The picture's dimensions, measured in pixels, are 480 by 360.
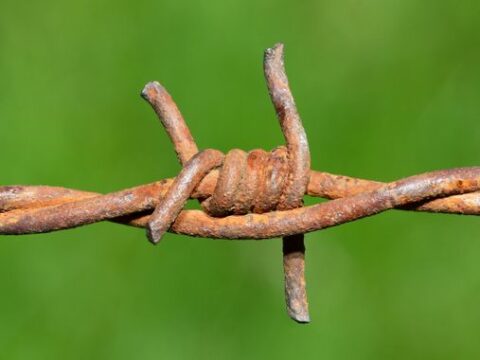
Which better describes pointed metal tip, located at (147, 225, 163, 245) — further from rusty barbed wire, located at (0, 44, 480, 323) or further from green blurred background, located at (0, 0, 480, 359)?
green blurred background, located at (0, 0, 480, 359)

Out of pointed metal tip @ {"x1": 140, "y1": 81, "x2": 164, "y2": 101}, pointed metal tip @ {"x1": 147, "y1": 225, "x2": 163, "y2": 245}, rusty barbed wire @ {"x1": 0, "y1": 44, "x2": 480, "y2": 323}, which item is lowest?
pointed metal tip @ {"x1": 147, "y1": 225, "x2": 163, "y2": 245}

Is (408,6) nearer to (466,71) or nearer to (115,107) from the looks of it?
(466,71)

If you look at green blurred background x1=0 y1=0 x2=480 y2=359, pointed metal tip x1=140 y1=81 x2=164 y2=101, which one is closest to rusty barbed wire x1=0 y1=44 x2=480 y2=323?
pointed metal tip x1=140 y1=81 x2=164 y2=101

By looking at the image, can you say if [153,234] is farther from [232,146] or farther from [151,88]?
[232,146]

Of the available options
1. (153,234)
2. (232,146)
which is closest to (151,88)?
(153,234)

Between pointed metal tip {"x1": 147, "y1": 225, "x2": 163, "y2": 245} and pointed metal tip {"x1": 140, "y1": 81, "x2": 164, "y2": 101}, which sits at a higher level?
pointed metal tip {"x1": 140, "y1": 81, "x2": 164, "y2": 101}

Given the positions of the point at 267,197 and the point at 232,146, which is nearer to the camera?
the point at 267,197

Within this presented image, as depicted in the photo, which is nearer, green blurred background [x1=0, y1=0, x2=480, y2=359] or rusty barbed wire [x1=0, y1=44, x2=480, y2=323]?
rusty barbed wire [x1=0, y1=44, x2=480, y2=323]
